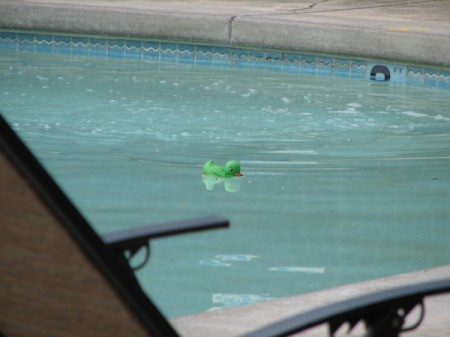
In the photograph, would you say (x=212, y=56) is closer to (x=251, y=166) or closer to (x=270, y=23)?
(x=270, y=23)

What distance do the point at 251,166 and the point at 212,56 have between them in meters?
3.37

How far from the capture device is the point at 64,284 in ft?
4.43

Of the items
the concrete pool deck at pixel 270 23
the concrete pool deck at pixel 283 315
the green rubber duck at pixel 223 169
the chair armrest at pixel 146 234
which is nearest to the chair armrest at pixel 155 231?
the chair armrest at pixel 146 234

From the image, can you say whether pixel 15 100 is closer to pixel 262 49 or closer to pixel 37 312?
pixel 262 49

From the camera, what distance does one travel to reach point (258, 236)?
3.92 m

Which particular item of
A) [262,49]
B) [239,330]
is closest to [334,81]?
[262,49]

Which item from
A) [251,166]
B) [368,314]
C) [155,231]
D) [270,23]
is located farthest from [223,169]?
[368,314]

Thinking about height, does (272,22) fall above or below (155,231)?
below

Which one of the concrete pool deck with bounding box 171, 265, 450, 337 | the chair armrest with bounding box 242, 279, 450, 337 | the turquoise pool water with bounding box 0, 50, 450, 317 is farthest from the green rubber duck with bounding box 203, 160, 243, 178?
the chair armrest with bounding box 242, 279, 450, 337

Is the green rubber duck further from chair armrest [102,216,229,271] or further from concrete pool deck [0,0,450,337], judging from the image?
chair armrest [102,216,229,271]

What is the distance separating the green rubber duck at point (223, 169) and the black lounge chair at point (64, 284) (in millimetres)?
3217

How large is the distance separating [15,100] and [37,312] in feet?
16.9

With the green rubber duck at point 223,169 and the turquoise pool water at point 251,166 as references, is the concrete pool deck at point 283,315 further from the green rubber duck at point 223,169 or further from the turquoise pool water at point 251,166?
the green rubber duck at point 223,169

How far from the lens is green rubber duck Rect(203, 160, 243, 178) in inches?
185
